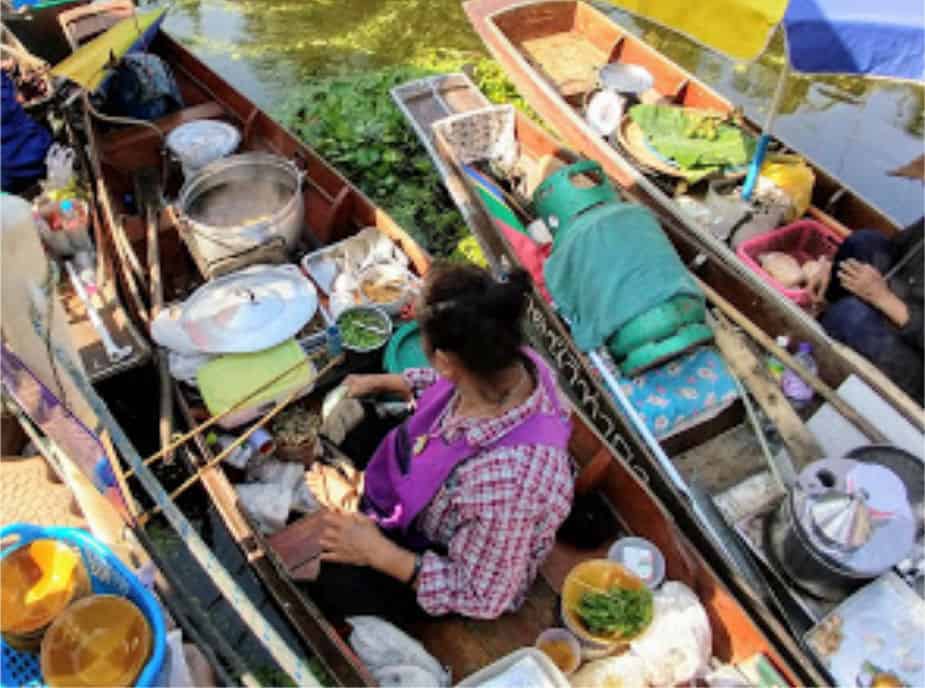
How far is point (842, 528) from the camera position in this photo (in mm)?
3504

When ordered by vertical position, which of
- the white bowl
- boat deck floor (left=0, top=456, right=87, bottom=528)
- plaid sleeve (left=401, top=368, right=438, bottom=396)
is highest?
plaid sleeve (left=401, top=368, right=438, bottom=396)

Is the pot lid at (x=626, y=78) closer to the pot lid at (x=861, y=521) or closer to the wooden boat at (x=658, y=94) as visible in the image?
the wooden boat at (x=658, y=94)

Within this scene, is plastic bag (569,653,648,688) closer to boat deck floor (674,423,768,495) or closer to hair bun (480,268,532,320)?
boat deck floor (674,423,768,495)

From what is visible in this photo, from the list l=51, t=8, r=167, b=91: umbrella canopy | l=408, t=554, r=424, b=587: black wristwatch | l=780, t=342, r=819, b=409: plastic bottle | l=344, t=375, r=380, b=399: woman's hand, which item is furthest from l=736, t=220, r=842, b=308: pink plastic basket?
l=51, t=8, r=167, b=91: umbrella canopy

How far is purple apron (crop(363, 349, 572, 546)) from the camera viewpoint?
2.68m

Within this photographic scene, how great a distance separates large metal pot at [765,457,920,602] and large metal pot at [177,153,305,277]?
11.3 feet

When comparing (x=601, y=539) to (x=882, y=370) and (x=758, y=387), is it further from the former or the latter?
(x=882, y=370)

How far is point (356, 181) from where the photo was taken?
7.34 meters

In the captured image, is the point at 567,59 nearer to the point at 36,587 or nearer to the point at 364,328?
the point at 364,328

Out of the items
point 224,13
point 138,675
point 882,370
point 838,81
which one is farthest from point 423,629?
point 224,13

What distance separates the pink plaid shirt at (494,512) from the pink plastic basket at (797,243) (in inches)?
124

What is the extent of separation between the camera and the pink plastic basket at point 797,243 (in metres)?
5.31

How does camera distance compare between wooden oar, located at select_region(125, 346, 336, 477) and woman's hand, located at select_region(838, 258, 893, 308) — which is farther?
woman's hand, located at select_region(838, 258, 893, 308)

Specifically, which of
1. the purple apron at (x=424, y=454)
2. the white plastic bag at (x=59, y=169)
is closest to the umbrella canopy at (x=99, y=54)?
the white plastic bag at (x=59, y=169)
